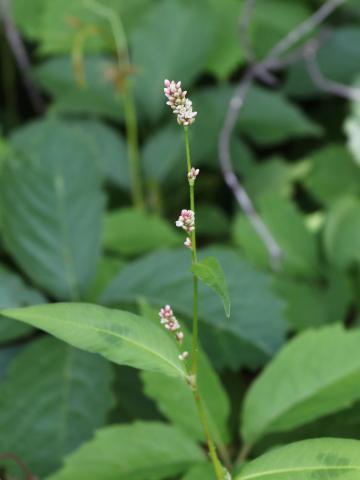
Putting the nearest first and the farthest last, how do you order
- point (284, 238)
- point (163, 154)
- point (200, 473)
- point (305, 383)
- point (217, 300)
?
point (200, 473)
point (305, 383)
point (217, 300)
point (284, 238)
point (163, 154)

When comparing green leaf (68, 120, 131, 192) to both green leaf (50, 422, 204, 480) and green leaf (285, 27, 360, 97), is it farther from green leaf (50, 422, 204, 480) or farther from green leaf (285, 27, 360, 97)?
green leaf (50, 422, 204, 480)

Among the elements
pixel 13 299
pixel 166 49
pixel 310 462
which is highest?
pixel 166 49

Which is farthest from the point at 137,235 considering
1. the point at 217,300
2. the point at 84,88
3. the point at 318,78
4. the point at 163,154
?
the point at 318,78

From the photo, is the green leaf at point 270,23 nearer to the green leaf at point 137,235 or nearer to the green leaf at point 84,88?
the green leaf at point 84,88

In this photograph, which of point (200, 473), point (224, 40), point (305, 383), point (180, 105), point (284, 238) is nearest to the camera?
point (180, 105)

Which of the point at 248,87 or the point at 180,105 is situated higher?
the point at 248,87

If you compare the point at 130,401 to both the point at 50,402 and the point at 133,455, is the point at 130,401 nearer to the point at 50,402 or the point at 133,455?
the point at 50,402

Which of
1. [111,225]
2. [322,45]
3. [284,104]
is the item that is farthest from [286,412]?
[322,45]
